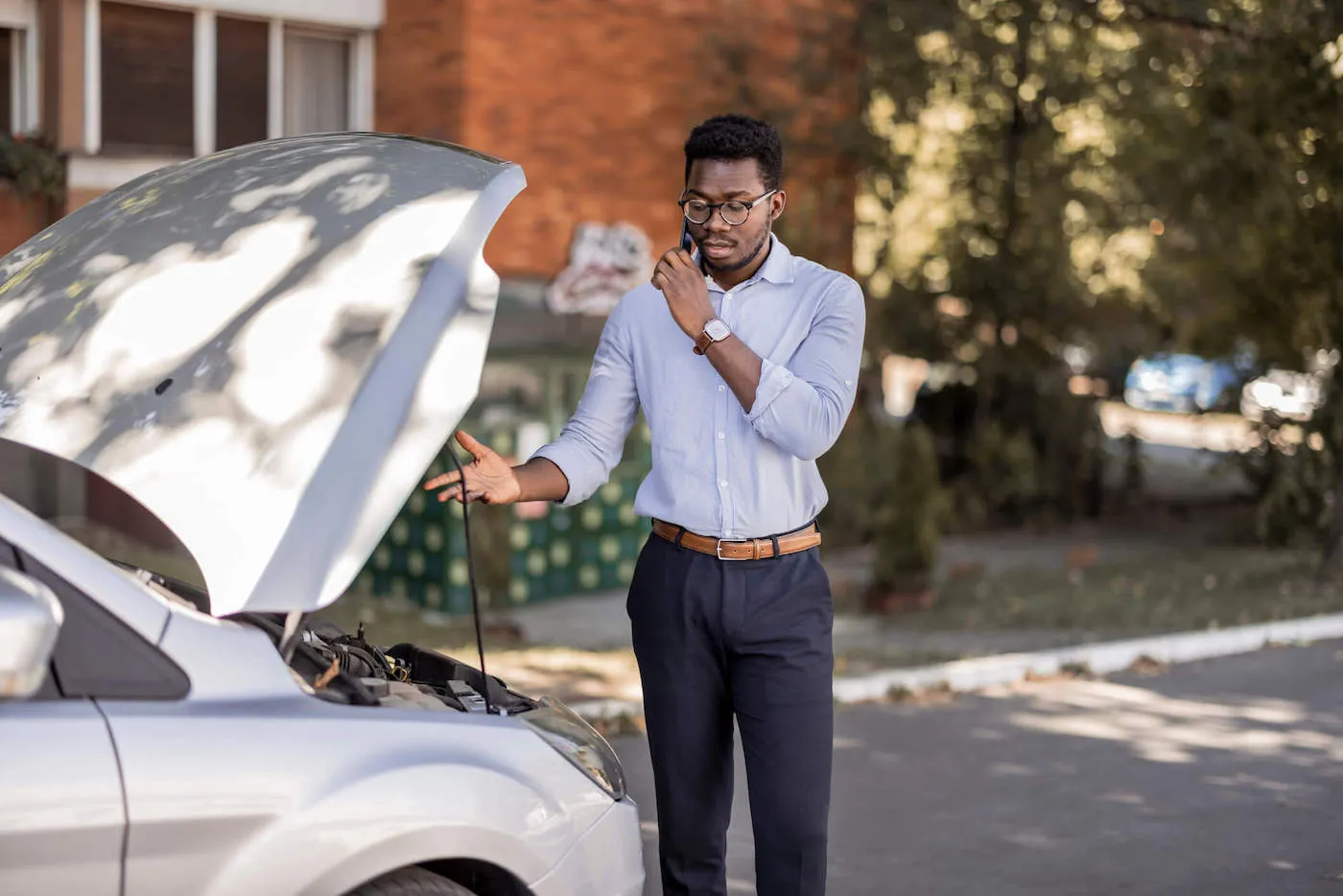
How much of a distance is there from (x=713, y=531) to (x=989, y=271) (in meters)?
12.9

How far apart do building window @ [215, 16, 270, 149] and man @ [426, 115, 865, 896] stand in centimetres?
942

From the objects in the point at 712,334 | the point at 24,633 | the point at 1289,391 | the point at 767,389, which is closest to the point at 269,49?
the point at 1289,391

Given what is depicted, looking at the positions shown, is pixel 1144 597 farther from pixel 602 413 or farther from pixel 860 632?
pixel 602 413

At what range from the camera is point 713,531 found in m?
3.65

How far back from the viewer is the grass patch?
10.4 metres

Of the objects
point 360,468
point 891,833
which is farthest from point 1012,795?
point 360,468

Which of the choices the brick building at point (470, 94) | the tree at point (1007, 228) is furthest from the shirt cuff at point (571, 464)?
the tree at point (1007, 228)

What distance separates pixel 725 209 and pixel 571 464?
0.70 metres

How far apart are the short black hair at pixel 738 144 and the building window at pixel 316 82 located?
31.8ft

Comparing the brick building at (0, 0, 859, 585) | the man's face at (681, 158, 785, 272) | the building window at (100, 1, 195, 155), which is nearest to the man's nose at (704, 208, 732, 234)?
the man's face at (681, 158, 785, 272)

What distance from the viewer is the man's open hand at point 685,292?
348 cm

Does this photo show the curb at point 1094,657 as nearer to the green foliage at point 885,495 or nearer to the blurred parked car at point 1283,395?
the green foliage at point 885,495

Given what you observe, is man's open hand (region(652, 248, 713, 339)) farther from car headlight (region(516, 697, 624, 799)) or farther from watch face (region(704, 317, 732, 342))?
car headlight (region(516, 697, 624, 799))

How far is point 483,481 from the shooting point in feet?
11.7
